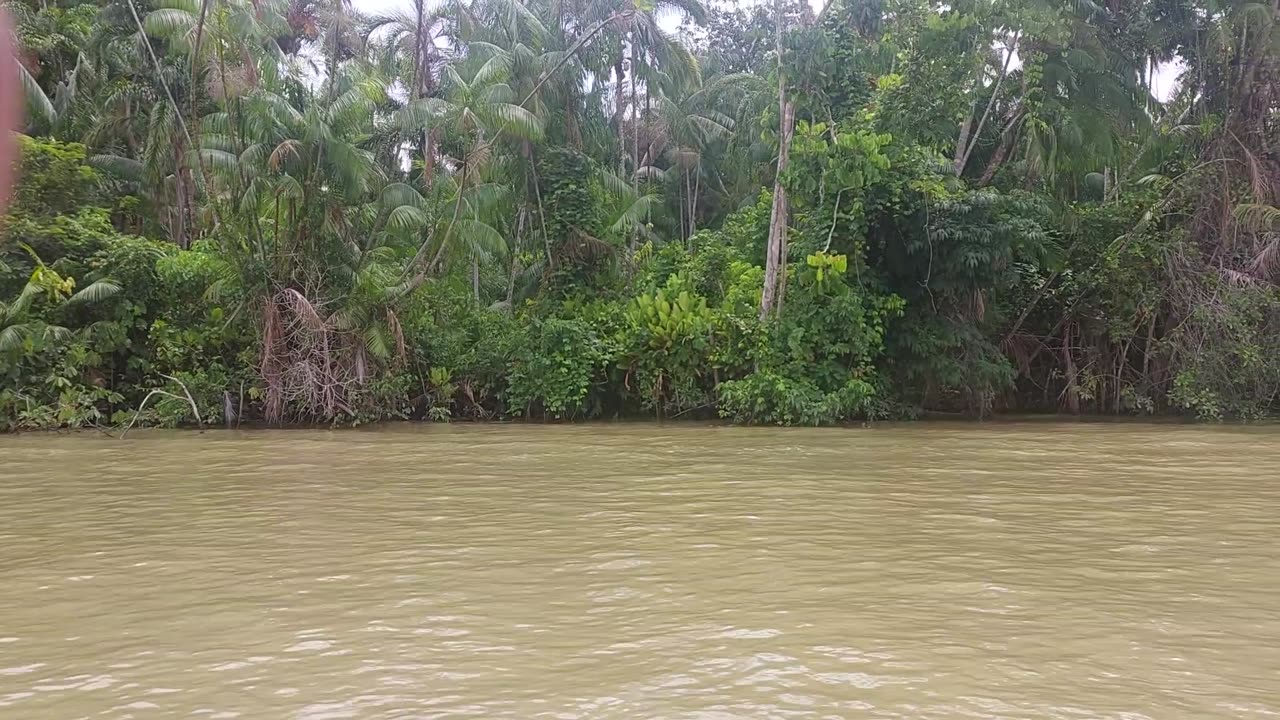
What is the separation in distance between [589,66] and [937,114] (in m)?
8.05

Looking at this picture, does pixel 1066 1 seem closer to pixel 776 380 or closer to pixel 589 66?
pixel 776 380

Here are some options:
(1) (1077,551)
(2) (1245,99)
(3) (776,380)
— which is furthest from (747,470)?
(2) (1245,99)

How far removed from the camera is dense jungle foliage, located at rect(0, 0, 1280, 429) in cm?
1566

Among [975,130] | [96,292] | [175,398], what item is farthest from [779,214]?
[96,292]

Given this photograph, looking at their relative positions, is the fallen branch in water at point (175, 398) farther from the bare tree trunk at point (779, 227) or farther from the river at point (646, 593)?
the bare tree trunk at point (779, 227)

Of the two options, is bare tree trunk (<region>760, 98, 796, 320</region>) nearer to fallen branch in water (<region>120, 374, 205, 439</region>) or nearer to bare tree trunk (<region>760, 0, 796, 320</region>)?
bare tree trunk (<region>760, 0, 796, 320</region>)

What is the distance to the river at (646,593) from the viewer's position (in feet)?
11.3

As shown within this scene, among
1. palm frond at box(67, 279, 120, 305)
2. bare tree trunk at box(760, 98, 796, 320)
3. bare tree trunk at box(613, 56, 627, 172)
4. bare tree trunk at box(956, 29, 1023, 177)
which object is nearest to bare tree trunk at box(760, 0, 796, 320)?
bare tree trunk at box(760, 98, 796, 320)

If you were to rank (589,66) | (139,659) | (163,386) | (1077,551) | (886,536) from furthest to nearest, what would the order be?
1. (589,66)
2. (163,386)
3. (886,536)
4. (1077,551)
5. (139,659)

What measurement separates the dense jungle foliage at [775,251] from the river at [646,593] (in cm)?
644

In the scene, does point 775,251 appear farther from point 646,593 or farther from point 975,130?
point 646,593

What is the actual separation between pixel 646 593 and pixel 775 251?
40.5 feet

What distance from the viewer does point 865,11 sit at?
1686 centimetres

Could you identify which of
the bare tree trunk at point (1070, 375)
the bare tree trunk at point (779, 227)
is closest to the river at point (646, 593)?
the bare tree trunk at point (779, 227)
